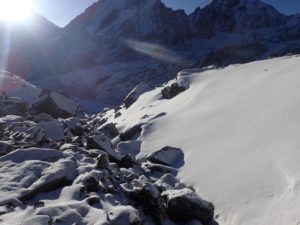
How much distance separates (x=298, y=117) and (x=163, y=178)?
5.68 m

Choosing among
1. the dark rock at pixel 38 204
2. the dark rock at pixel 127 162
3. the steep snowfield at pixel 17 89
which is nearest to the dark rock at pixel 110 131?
the dark rock at pixel 127 162

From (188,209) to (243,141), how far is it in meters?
5.52

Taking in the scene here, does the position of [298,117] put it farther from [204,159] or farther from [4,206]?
[4,206]

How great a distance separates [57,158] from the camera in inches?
584

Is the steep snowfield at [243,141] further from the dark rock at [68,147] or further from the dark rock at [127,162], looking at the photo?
the dark rock at [68,147]

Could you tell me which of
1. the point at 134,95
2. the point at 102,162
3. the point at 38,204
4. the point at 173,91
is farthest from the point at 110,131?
the point at 134,95

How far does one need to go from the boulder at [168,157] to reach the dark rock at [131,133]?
5.96 meters

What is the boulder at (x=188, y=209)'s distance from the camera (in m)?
12.5

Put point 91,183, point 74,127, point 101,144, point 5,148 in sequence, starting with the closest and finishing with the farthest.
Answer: point 91,183, point 5,148, point 101,144, point 74,127

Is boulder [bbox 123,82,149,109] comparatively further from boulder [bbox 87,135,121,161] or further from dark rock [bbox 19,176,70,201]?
dark rock [bbox 19,176,70,201]

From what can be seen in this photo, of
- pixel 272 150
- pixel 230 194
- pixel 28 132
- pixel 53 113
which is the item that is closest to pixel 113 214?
pixel 230 194

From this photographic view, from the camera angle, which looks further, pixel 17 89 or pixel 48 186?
pixel 17 89

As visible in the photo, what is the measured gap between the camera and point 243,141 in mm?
17156

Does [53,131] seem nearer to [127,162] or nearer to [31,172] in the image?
[127,162]
